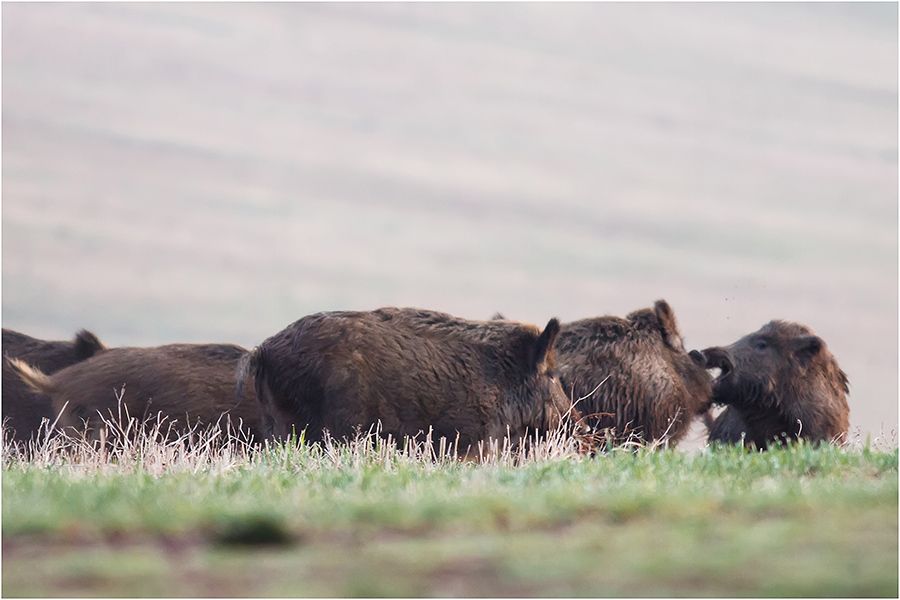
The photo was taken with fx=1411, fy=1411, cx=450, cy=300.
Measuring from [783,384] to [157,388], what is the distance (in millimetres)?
7333

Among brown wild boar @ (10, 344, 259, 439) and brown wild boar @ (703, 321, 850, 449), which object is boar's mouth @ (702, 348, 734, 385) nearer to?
brown wild boar @ (703, 321, 850, 449)

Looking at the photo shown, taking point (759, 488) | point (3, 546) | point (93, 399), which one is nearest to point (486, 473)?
point (759, 488)

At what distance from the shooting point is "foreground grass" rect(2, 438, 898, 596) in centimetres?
606

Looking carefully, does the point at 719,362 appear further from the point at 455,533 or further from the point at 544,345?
the point at 455,533

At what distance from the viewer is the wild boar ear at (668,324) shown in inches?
631

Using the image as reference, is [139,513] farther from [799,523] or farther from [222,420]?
[222,420]

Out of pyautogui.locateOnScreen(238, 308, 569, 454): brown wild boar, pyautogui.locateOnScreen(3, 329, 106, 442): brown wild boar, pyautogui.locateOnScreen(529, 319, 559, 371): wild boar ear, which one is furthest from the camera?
pyautogui.locateOnScreen(3, 329, 106, 442): brown wild boar

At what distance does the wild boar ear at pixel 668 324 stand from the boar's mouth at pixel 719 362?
33cm

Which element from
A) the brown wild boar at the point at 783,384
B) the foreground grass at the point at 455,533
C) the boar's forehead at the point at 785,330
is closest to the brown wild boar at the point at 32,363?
the brown wild boar at the point at 783,384

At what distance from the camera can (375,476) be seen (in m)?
9.71

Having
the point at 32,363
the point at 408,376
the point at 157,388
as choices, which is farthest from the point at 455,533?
the point at 32,363

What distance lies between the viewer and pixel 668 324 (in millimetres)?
16141

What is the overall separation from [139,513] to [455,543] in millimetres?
1840

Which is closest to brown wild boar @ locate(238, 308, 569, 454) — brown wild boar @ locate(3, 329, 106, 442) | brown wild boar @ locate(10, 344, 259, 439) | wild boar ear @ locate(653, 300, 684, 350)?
wild boar ear @ locate(653, 300, 684, 350)
